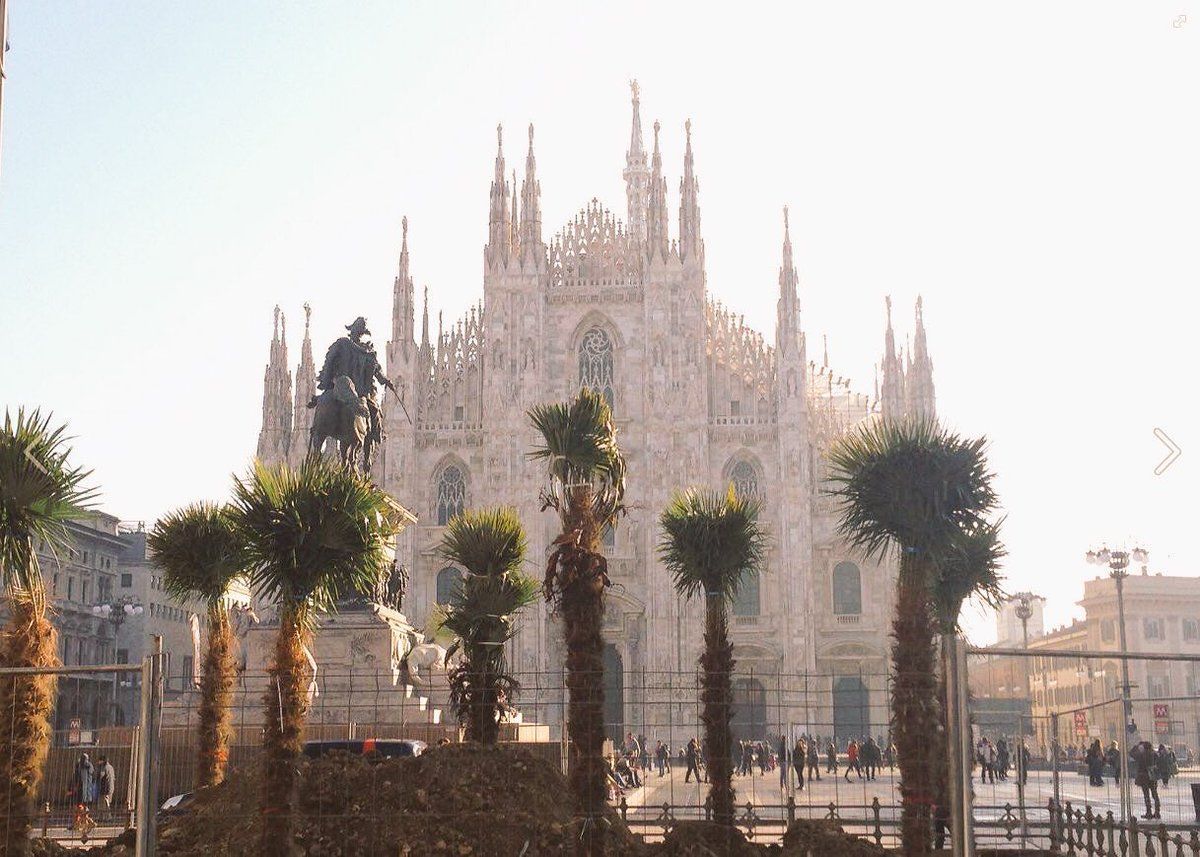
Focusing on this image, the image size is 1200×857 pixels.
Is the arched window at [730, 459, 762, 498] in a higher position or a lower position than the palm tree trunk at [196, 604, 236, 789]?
higher

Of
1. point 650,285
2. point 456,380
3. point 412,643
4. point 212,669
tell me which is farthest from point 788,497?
point 212,669

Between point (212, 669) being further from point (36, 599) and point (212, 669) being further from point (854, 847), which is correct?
point (854, 847)

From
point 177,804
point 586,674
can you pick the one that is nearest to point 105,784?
point 177,804

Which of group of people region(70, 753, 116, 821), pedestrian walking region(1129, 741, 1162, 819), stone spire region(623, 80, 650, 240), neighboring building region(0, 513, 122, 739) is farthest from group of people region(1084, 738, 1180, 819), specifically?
stone spire region(623, 80, 650, 240)

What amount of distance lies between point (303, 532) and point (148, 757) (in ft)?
13.3

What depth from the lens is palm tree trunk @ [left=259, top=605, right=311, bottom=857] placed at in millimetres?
13492

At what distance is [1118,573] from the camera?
123 feet

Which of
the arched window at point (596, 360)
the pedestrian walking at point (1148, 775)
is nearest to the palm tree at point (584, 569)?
the pedestrian walking at point (1148, 775)

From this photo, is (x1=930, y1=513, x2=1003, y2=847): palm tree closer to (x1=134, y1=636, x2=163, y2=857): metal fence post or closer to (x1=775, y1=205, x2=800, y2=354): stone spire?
(x1=134, y1=636, x2=163, y2=857): metal fence post

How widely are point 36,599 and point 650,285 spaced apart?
142 ft

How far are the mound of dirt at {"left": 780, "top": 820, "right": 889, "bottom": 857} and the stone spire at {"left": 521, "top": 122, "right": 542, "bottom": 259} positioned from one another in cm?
4237

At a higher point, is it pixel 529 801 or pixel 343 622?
pixel 343 622

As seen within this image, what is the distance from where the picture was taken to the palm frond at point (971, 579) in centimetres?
2045

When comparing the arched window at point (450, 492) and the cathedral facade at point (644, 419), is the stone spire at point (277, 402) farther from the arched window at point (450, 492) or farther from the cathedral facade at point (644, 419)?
the arched window at point (450, 492)
